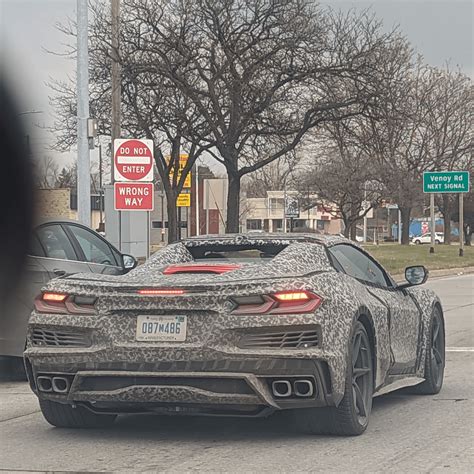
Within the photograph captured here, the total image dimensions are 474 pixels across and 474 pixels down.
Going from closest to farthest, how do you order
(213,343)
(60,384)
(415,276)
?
(213,343), (60,384), (415,276)

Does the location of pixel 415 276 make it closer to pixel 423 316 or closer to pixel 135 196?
pixel 423 316

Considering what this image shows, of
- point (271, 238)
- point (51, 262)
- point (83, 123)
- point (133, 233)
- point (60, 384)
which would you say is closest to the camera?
point (60, 384)

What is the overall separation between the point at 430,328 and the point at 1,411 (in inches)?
148

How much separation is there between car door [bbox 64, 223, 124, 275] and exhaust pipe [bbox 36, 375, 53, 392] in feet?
12.6

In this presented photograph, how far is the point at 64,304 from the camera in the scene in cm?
658

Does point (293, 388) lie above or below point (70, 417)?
above

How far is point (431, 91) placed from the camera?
59.2 meters

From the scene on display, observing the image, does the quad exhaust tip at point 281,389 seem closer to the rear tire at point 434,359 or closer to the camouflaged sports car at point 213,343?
the camouflaged sports car at point 213,343

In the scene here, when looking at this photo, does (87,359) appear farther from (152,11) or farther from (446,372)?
(152,11)

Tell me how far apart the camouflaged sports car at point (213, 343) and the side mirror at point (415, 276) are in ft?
4.31

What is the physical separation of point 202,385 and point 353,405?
1.09 metres

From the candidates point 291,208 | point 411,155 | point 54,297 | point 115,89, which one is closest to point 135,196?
point 115,89

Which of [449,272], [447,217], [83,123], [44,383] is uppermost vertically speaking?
[83,123]

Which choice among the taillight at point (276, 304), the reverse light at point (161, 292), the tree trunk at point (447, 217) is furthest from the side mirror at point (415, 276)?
the tree trunk at point (447, 217)
